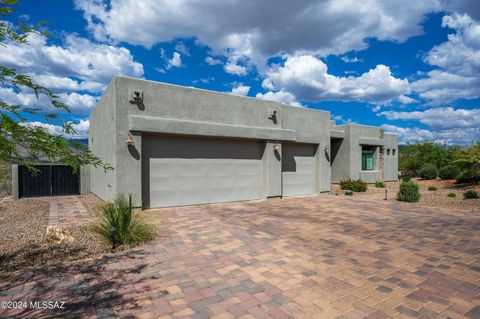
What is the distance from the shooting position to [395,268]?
14.8 ft

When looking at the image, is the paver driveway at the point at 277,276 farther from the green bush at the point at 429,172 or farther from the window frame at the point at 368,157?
the green bush at the point at 429,172

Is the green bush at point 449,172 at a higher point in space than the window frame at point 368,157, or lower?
lower

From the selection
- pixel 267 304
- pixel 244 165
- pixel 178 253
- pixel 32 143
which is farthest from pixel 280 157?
pixel 32 143

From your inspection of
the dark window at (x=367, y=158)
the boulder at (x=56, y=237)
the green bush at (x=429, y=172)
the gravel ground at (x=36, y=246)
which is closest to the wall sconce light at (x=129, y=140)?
the gravel ground at (x=36, y=246)

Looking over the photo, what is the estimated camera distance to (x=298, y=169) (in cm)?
1371

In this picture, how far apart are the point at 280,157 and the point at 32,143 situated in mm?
10527

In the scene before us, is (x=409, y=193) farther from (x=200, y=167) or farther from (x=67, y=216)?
(x=67, y=216)

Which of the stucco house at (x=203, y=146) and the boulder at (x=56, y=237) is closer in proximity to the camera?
the boulder at (x=56, y=237)

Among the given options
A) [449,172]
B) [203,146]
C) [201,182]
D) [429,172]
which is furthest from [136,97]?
[429,172]

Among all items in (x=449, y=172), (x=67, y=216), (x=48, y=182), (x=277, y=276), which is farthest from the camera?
(x=449, y=172)

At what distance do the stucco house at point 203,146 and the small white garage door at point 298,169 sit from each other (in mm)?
48

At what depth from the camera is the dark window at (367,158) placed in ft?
69.5

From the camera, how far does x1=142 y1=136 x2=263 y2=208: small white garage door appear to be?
31.4 ft

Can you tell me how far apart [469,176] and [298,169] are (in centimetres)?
1339
